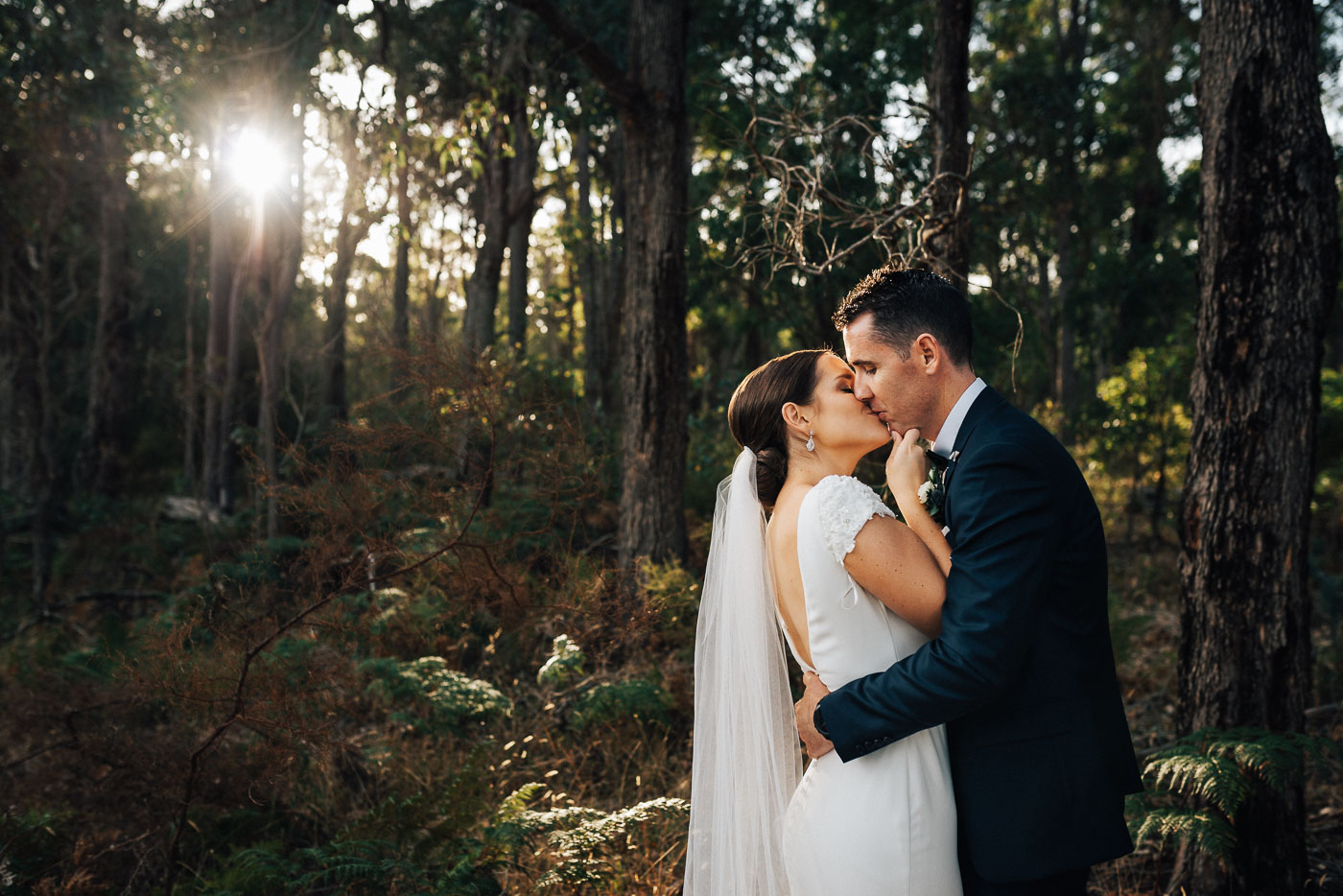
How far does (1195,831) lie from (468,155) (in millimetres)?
7236

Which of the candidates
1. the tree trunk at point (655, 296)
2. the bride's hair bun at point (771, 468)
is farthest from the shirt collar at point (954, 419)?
the tree trunk at point (655, 296)

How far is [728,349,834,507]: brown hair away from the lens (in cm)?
274

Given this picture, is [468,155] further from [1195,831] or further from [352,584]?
[1195,831]

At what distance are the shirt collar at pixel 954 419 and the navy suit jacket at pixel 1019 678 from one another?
0.09 metres

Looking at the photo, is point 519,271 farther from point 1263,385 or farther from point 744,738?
point 744,738

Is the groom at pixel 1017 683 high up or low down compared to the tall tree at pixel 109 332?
down

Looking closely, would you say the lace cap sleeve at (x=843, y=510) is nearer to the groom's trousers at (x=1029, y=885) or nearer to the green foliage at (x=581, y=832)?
the groom's trousers at (x=1029, y=885)

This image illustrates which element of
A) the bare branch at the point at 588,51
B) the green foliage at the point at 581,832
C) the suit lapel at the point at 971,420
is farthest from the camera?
the bare branch at the point at 588,51

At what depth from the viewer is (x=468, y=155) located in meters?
7.98

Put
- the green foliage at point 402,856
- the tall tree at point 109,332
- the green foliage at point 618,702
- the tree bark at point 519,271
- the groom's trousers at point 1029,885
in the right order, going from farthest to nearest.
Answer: the tall tree at point 109,332
the tree bark at point 519,271
the green foliage at point 618,702
the green foliage at point 402,856
the groom's trousers at point 1029,885

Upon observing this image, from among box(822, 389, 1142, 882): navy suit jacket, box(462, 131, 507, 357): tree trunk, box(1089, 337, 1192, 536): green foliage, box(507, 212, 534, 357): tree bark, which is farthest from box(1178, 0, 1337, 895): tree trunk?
box(507, 212, 534, 357): tree bark

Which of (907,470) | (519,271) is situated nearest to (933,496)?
(907,470)

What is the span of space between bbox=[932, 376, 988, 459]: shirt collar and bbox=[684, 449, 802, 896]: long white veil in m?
0.66

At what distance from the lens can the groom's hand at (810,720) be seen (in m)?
2.53
